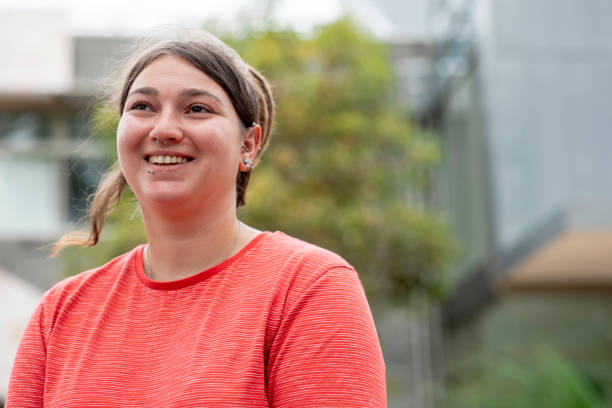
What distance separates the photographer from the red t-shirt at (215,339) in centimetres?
171

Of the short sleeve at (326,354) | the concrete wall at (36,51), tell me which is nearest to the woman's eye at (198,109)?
the short sleeve at (326,354)

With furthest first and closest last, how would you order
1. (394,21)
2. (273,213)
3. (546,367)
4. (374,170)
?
(394,21) → (374,170) → (273,213) → (546,367)

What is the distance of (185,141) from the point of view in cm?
190

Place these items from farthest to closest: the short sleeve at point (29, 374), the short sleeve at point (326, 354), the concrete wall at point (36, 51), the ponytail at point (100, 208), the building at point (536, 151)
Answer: the concrete wall at point (36, 51)
the building at point (536, 151)
the ponytail at point (100, 208)
the short sleeve at point (29, 374)
the short sleeve at point (326, 354)

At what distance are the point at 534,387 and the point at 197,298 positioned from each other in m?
7.40

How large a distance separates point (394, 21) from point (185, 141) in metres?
13.6

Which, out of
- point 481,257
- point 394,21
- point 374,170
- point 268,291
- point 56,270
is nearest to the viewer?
point 268,291

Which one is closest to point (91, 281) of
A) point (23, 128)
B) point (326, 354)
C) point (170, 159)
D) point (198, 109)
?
point (170, 159)

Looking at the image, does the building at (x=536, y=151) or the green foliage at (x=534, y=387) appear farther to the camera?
the building at (x=536, y=151)

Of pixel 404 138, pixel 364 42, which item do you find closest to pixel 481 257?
pixel 404 138

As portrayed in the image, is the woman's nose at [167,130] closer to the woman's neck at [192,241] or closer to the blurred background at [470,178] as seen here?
the woman's neck at [192,241]

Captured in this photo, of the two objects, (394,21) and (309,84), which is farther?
(394,21)

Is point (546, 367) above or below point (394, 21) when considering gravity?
below

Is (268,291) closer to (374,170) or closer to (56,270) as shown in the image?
(374,170)
